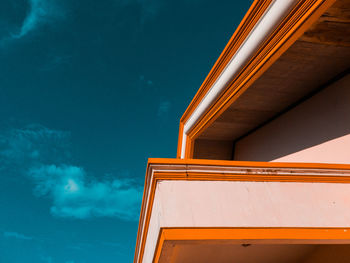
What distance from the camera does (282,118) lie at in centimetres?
833

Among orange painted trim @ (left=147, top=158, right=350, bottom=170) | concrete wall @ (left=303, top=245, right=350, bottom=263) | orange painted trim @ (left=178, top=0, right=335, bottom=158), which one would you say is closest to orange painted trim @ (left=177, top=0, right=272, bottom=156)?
orange painted trim @ (left=178, top=0, right=335, bottom=158)

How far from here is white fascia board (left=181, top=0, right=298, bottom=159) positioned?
17.0 feet

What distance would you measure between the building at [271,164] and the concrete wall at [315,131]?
27 millimetres

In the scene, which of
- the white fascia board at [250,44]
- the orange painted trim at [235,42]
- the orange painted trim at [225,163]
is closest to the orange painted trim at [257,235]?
the orange painted trim at [225,163]

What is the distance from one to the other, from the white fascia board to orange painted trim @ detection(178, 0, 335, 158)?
10 centimetres

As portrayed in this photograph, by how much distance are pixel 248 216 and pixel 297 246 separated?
2220 millimetres

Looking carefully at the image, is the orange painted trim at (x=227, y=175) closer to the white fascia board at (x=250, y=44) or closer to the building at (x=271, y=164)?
the building at (x=271, y=164)

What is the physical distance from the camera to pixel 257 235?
353cm

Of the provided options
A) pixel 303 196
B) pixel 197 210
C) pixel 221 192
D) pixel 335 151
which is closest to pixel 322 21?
pixel 335 151

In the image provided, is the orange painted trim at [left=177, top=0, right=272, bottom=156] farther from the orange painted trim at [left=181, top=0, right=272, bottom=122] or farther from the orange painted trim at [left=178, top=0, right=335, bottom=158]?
the orange painted trim at [left=178, top=0, right=335, bottom=158]

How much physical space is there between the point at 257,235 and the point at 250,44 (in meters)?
4.16

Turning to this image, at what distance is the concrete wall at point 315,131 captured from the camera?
598cm

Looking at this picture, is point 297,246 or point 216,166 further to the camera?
point 297,246

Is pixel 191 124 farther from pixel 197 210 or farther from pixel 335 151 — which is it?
pixel 197 210
